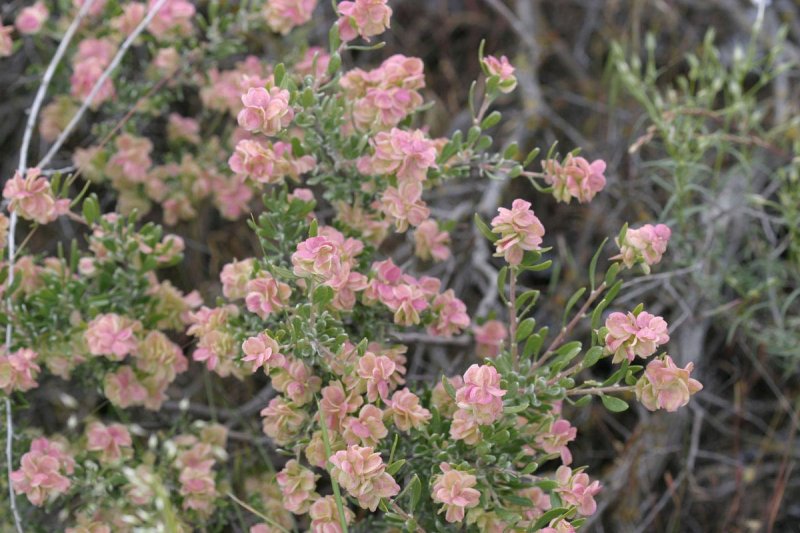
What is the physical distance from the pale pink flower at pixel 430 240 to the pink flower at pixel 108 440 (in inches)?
26.7

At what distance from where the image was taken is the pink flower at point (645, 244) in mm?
1426

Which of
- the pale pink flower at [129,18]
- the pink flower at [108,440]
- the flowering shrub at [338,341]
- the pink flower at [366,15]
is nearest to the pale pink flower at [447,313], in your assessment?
the flowering shrub at [338,341]

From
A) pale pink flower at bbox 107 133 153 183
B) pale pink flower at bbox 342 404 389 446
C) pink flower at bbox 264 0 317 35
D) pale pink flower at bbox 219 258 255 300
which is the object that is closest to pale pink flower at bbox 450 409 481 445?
pale pink flower at bbox 342 404 389 446

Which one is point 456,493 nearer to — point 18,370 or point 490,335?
point 490,335

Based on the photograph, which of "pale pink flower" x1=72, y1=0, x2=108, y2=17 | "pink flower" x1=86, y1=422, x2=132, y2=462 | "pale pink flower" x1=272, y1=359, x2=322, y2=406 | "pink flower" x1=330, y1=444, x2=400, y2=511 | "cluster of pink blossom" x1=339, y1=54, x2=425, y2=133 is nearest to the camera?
"pink flower" x1=330, y1=444, x2=400, y2=511

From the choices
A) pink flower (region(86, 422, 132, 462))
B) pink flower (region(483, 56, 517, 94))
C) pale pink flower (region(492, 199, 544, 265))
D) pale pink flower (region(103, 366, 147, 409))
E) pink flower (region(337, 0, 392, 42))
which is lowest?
pink flower (region(86, 422, 132, 462))

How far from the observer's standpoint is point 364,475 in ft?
4.30

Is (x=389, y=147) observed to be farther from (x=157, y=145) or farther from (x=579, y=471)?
(x=157, y=145)

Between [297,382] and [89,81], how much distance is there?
1.03 meters

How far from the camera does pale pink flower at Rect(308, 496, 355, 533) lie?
4.69 feet

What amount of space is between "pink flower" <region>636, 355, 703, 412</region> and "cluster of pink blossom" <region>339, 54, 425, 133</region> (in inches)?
24.7

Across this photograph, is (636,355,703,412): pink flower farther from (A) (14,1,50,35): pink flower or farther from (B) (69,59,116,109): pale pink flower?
(A) (14,1,50,35): pink flower

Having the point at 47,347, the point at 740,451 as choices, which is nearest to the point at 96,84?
the point at 47,347

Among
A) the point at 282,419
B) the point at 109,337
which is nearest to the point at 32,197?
the point at 109,337
